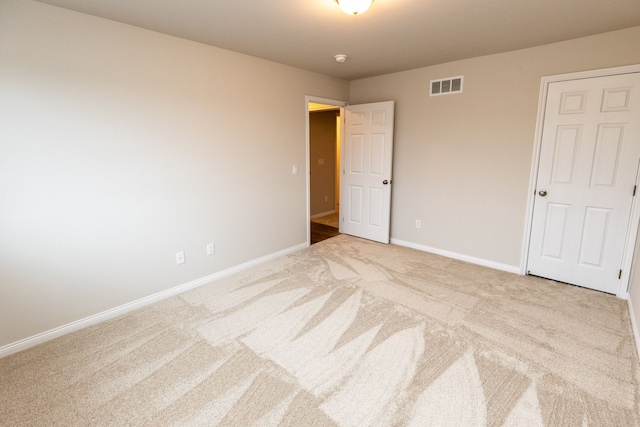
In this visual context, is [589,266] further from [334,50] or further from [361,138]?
[334,50]

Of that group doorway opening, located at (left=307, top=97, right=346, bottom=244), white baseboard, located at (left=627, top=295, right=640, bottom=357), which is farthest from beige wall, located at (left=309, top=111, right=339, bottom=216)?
white baseboard, located at (left=627, top=295, right=640, bottom=357)

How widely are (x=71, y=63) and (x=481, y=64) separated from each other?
385cm

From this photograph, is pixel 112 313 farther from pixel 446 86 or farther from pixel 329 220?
pixel 446 86

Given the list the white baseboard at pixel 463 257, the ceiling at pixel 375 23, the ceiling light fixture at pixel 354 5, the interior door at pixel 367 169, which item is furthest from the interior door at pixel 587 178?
the ceiling light fixture at pixel 354 5

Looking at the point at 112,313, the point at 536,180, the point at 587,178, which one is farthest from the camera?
the point at 536,180

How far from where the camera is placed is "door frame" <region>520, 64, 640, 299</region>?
2.77 meters

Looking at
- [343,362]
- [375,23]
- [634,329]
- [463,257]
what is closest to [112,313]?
[343,362]

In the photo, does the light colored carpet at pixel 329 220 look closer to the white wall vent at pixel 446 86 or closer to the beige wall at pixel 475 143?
the beige wall at pixel 475 143

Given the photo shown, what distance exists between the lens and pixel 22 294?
2.23 meters

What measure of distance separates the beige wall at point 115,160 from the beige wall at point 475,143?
6.11ft

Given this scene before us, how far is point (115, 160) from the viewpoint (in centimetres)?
254

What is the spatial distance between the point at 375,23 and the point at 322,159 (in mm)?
3867

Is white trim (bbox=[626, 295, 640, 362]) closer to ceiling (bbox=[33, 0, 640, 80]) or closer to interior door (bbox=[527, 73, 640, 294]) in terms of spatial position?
interior door (bbox=[527, 73, 640, 294])

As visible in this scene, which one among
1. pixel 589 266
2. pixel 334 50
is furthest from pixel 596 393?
pixel 334 50
